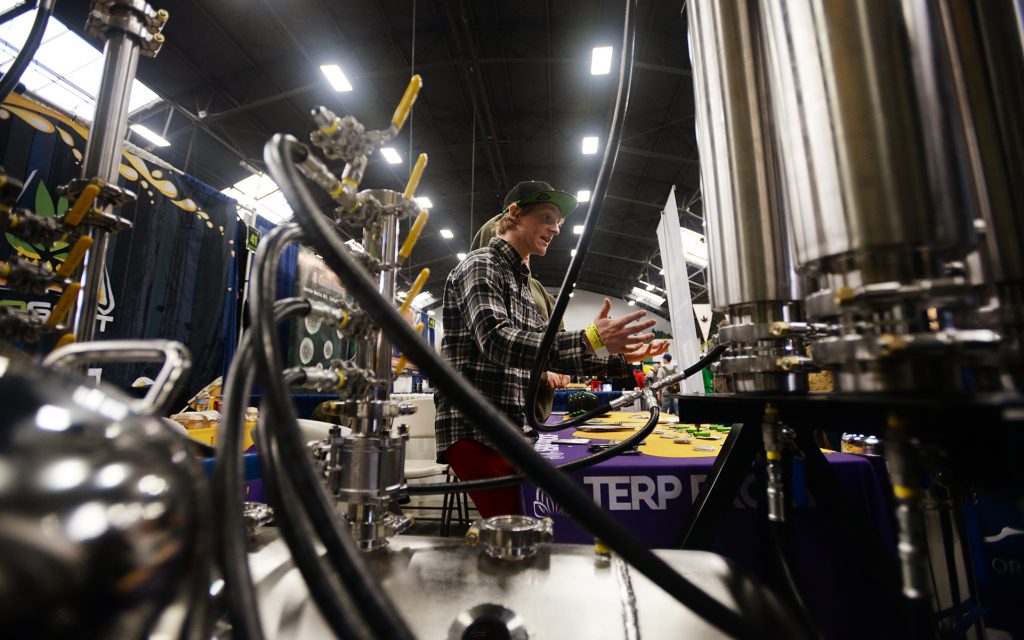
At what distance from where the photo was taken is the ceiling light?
4.62m

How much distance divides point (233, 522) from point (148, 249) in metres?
2.47

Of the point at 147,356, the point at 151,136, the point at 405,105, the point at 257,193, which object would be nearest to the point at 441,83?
the point at 151,136

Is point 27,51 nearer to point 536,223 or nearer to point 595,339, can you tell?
point 595,339

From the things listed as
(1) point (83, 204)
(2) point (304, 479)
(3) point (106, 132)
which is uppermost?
(3) point (106, 132)

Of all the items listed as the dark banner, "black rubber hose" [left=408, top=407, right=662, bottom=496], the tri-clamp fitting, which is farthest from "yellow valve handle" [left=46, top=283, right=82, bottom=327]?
the dark banner

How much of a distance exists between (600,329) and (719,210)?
0.44 m

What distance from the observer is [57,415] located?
0.47 ft

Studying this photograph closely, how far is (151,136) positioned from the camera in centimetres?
470

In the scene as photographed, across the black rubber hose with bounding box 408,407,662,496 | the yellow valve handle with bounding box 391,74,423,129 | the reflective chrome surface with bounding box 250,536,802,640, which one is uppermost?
the yellow valve handle with bounding box 391,74,423,129

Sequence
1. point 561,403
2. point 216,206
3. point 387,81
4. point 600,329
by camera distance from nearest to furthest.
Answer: point 600,329 → point 216,206 → point 561,403 → point 387,81

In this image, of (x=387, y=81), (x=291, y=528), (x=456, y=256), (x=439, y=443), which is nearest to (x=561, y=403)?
(x=439, y=443)

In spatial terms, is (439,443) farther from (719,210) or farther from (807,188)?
(807,188)

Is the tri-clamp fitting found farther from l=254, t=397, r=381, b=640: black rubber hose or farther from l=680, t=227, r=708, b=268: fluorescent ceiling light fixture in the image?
l=680, t=227, r=708, b=268: fluorescent ceiling light fixture

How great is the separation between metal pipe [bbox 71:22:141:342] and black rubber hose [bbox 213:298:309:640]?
12.7 inches
